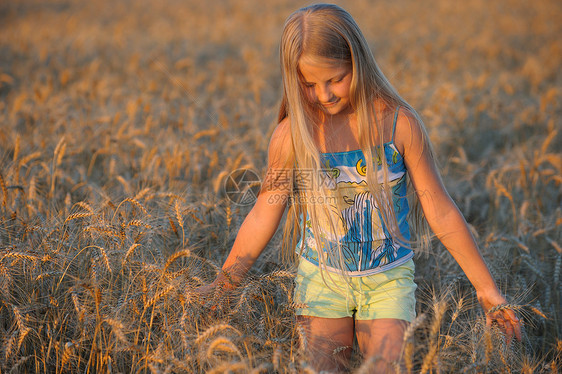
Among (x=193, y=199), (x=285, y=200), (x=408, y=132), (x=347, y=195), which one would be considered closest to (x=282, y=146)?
(x=285, y=200)

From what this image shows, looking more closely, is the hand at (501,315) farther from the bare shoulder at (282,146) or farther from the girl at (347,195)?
the bare shoulder at (282,146)

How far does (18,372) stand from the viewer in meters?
1.42

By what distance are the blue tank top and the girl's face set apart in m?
0.21

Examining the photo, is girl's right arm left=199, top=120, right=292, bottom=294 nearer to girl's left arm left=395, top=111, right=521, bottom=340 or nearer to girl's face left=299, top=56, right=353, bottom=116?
girl's face left=299, top=56, right=353, bottom=116

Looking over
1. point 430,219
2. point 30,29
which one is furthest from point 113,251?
point 30,29

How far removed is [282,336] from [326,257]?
1.11 ft

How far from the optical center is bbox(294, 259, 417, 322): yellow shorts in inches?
63.3

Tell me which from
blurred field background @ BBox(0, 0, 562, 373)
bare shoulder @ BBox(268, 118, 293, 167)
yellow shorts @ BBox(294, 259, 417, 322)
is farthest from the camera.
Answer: bare shoulder @ BBox(268, 118, 293, 167)

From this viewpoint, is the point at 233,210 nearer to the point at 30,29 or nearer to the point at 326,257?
the point at 326,257

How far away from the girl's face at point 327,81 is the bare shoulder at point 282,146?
0.17 meters

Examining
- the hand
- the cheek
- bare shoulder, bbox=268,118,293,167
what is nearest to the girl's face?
the cheek

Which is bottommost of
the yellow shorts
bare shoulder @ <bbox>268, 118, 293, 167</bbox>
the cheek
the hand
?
the hand

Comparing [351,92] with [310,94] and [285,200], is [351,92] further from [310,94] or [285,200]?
[285,200]

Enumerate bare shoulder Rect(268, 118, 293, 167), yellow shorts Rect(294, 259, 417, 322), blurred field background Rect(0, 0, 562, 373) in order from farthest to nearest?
1. bare shoulder Rect(268, 118, 293, 167)
2. yellow shorts Rect(294, 259, 417, 322)
3. blurred field background Rect(0, 0, 562, 373)
